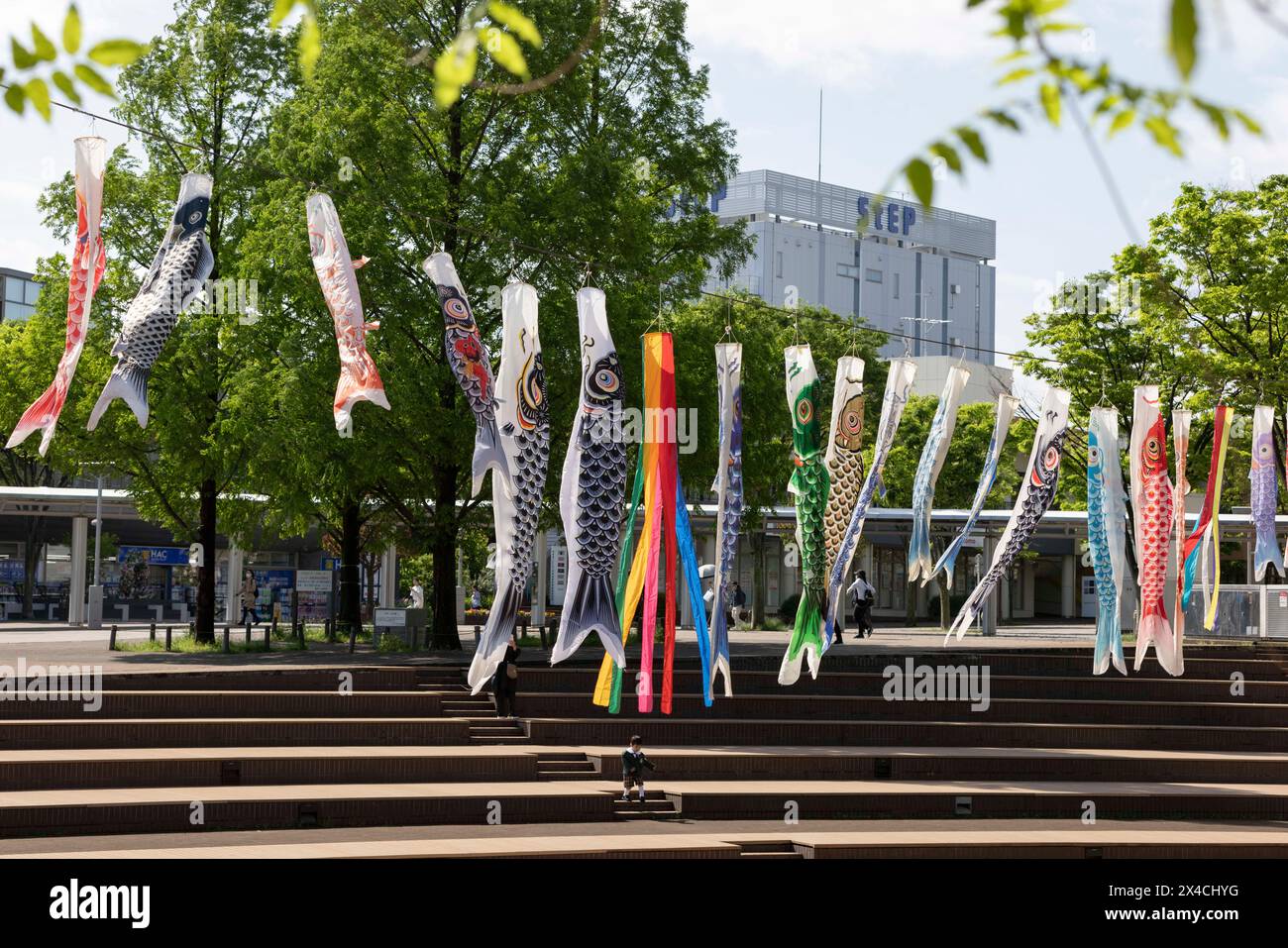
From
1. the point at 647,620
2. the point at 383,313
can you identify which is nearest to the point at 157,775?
the point at 647,620

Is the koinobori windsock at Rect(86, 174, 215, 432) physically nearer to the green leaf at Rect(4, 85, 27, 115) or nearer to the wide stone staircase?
the wide stone staircase

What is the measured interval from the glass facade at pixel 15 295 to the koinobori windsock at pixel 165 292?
172 feet

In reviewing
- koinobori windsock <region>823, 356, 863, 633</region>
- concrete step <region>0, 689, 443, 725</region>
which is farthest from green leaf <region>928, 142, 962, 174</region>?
concrete step <region>0, 689, 443, 725</region>

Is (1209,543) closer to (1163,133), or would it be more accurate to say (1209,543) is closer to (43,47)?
(1163,133)

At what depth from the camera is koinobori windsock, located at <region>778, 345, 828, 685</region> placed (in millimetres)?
18078

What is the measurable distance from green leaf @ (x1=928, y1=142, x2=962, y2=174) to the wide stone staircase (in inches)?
384

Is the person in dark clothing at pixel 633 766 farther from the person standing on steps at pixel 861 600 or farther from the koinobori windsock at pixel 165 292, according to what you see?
the person standing on steps at pixel 861 600

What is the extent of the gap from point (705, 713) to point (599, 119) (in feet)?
42.7

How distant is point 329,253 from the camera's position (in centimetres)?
1602

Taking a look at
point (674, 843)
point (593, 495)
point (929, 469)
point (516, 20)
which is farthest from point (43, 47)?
point (929, 469)

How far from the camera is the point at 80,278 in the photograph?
15945mm

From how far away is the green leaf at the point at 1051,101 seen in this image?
3928mm
